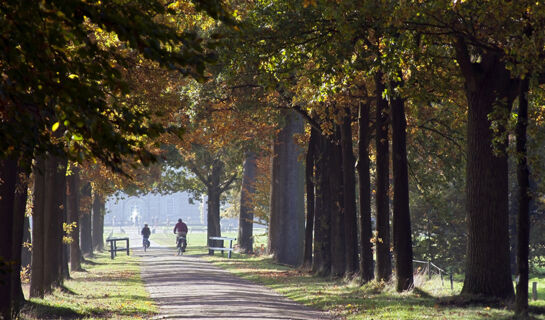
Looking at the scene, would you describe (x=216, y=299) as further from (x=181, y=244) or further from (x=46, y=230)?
(x=181, y=244)

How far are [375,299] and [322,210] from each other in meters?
9.79

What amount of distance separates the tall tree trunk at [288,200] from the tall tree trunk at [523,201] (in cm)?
2329

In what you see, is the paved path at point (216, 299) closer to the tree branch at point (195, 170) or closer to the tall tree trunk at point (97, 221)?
the tree branch at point (195, 170)

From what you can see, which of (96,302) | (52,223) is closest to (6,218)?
(96,302)

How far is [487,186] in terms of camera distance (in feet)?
52.7

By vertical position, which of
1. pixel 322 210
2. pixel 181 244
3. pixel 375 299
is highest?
pixel 322 210

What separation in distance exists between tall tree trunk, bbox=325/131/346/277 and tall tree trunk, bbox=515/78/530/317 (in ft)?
39.5

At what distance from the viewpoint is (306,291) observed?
68.6 ft

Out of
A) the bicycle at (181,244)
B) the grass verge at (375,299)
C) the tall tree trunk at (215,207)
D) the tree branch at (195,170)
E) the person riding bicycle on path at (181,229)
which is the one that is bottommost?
the grass verge at (375,299)

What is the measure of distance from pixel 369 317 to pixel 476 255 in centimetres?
295

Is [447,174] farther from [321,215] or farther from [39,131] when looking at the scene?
[39,131]

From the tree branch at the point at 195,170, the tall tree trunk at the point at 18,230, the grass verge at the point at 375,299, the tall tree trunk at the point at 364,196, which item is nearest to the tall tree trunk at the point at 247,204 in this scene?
the tree branch at the point at 195,170

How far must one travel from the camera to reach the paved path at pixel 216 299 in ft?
49.2

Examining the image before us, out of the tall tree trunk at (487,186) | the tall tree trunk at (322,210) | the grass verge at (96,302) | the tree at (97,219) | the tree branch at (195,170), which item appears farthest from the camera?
the tree at (97,219)
